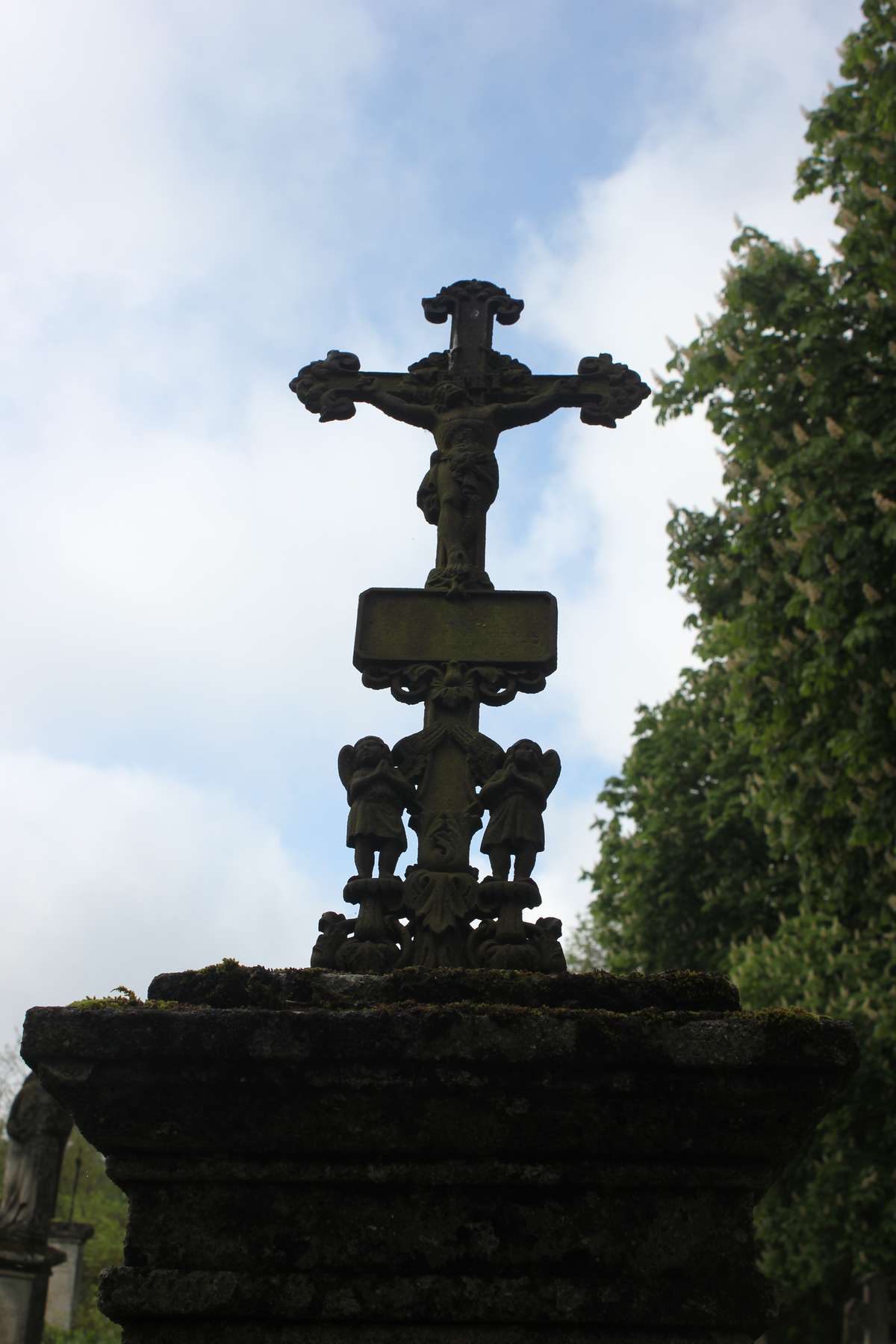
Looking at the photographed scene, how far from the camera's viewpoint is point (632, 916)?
64.2ft

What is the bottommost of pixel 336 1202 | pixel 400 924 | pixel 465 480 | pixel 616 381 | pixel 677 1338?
pixel 677 1338

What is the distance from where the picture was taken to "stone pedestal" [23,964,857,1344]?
9.18ft

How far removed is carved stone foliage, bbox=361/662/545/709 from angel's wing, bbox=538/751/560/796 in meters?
0.32

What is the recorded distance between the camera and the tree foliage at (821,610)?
10672mm

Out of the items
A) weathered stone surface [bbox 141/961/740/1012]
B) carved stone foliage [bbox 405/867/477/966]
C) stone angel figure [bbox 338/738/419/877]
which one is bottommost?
weathered stone surface [bbox 141/961/740/1012]

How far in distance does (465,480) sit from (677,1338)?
306 cm

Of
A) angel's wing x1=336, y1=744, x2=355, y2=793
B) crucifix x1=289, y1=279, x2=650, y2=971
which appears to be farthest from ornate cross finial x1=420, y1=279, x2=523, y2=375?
angel's wing x1=336, y1=744, x2=355, y2=793

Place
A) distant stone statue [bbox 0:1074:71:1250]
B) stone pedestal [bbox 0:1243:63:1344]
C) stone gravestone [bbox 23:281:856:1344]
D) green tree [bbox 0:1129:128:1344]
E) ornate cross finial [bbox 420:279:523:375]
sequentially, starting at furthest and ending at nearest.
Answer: green tree [bbox 0:1129:128:1344] → distant stone statue [bbox 0:1074:71:1250] → stone pedestal [bbox 0:1243:63:1344] → ornate cross finial [bbox 420:279:523:375] → stone gravestone [bbox 23:281:856:1344]

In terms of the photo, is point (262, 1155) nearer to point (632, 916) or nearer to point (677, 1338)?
point (677, 1338)

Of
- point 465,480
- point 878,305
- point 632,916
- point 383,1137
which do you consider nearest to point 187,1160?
point 383,1137

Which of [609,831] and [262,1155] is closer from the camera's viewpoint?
[262,1155]

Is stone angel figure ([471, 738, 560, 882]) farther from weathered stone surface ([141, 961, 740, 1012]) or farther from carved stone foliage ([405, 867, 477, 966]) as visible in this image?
weathered stone surface ([141, 961, 740, 1012])

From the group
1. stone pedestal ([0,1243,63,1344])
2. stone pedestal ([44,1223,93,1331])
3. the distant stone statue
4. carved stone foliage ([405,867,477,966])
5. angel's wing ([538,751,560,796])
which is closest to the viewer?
carved stone foliage ([405,867,477,966])

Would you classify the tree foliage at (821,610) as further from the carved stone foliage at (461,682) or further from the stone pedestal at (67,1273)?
the stone pedestal at (67,1273)
